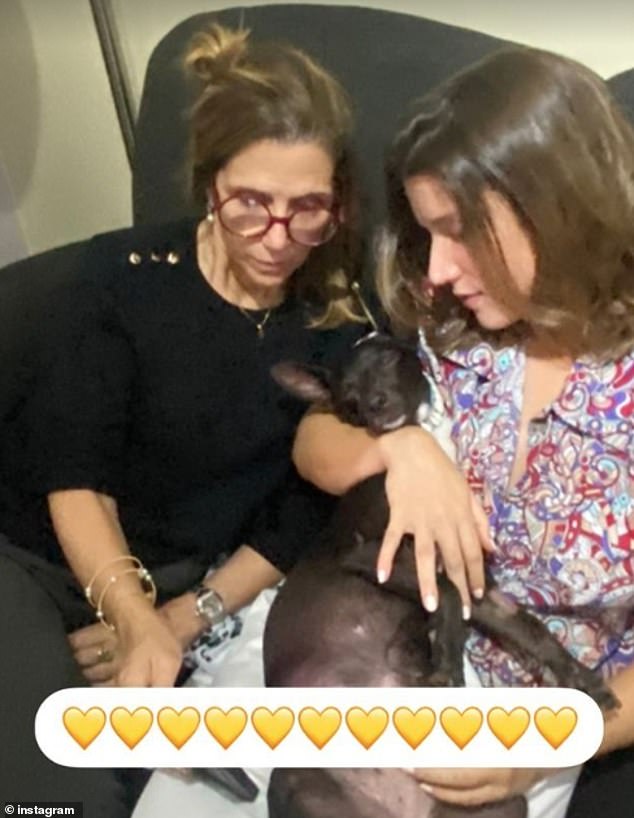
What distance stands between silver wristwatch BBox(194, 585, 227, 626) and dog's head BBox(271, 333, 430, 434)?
218 mm

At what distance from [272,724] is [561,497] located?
12.2 inches

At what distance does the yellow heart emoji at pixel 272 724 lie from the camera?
86 centimetres

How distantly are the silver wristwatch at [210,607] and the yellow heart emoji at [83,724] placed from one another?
284mm

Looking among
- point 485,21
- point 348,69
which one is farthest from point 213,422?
point 485,21

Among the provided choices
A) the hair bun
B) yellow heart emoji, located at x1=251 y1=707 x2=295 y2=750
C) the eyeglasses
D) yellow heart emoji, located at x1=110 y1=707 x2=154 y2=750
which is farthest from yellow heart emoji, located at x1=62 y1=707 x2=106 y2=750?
the hair bun

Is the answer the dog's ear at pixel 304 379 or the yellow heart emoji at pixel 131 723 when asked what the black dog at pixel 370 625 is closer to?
the dog's ear at pixel 304 379

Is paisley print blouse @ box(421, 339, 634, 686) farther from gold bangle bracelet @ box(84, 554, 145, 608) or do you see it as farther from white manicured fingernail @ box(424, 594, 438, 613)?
gold bangle bracelet @ box(84, 554, 145, 608)

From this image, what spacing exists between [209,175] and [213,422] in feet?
0.79

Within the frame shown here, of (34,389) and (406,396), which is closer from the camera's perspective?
(406,396)

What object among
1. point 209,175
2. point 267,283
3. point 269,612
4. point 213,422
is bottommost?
point 269,612

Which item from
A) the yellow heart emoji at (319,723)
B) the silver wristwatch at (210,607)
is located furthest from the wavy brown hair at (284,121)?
the yellow heart emoji at (319,723)

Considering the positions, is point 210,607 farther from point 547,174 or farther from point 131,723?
point 547,174

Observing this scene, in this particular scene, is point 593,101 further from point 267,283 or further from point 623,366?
point 267,283

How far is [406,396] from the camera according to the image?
3.57 ft
